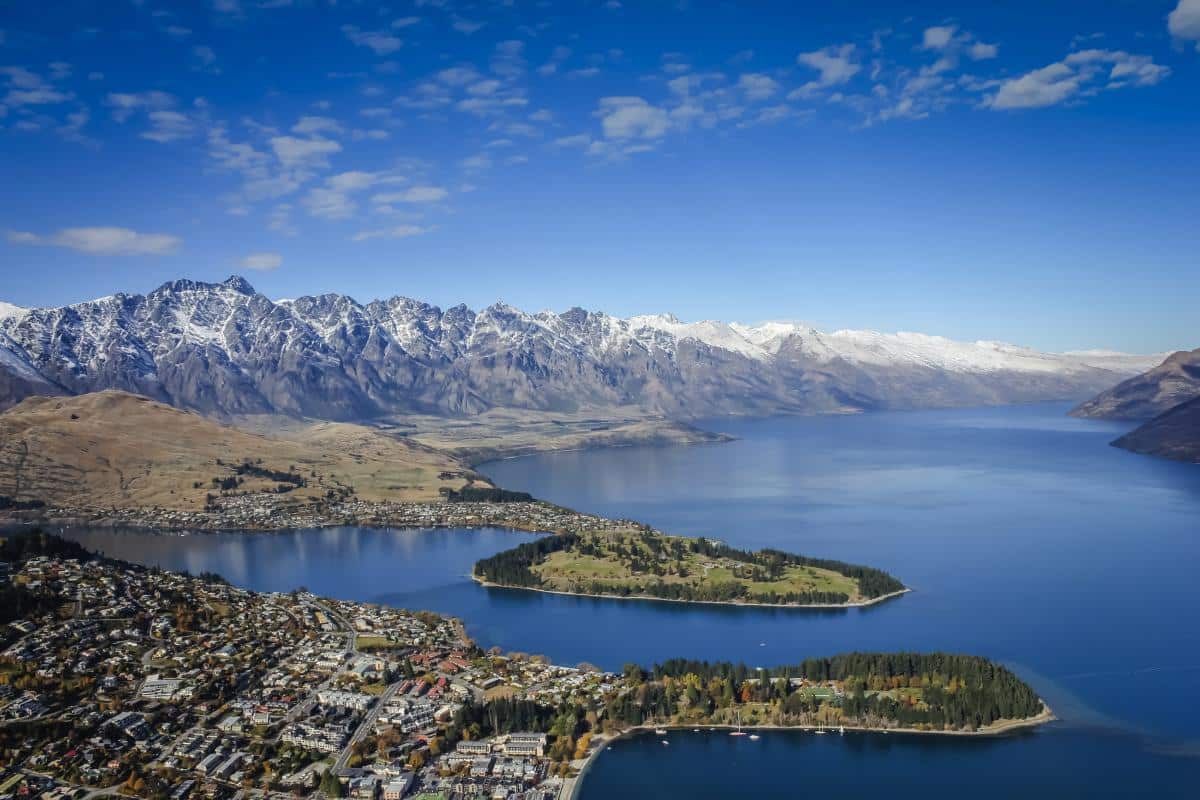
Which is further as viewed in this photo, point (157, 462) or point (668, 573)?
point (157, 462)

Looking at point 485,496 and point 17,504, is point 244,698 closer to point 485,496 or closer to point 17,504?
point 485,496

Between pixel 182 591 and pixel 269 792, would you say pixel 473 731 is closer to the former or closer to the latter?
pixel 269 792

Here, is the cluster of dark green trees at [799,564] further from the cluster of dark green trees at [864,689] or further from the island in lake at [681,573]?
the cluster of dark green trees at [864,689]

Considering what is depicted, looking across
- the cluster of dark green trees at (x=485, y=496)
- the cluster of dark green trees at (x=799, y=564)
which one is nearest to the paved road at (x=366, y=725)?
the cluster of dark green trees at (x=799, y=564)

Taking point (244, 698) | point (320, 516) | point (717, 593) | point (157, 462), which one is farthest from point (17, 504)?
point (717, 593)

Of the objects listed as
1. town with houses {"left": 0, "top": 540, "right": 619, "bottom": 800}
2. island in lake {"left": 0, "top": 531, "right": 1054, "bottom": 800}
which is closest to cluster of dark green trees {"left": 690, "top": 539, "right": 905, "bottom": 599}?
island in lake {"left": 0, "top": 531, "right": 1054, "bottom": 800}

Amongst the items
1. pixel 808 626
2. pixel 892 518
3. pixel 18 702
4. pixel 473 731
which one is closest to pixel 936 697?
pixel 808 626
